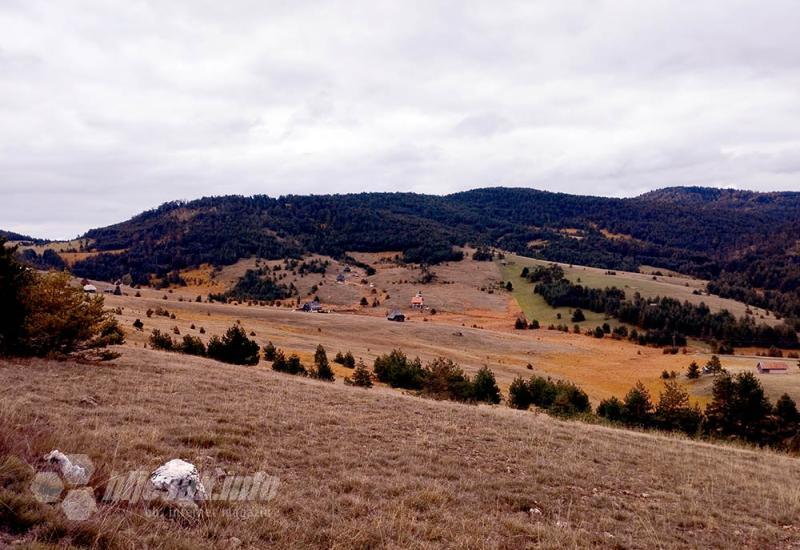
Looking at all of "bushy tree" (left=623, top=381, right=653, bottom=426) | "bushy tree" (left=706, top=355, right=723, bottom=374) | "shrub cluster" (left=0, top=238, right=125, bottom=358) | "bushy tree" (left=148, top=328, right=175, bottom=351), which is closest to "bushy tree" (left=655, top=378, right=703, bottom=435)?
"bushy tree" (left=623, top=381, right=653, bottom=426)

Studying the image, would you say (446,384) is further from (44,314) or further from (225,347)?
(44,314)

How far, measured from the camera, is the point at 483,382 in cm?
3412

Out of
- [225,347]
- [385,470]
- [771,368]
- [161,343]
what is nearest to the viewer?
[385,470]

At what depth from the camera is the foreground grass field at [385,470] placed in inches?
229

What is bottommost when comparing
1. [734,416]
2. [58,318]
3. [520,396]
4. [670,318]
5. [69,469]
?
[734,416]

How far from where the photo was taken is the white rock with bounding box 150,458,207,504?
5.71 m

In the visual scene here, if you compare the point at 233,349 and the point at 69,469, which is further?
the point at 233,349

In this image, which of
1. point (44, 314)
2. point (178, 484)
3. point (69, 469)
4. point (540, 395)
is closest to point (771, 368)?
point (540, 395)

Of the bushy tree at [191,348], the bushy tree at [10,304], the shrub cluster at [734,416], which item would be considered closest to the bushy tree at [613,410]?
the shrub cluster at [734,416]

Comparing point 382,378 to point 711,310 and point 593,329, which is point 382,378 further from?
point 711,310

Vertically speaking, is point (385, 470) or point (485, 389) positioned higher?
point (385, 470)

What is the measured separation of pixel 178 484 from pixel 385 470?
391 cm

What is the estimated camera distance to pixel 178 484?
5.83 meters

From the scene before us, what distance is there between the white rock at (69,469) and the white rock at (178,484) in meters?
0.72
